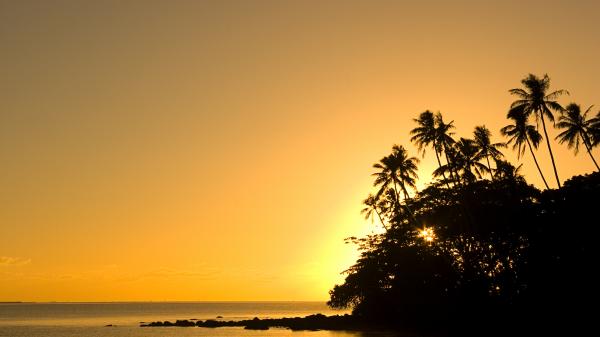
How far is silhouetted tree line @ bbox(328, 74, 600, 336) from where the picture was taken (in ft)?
135

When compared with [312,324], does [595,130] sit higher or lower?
higher

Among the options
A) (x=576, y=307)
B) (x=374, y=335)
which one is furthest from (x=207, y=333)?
(x=576, y=307)

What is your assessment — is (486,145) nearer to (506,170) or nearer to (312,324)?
(506,170)

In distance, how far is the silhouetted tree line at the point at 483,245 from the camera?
4125 cm

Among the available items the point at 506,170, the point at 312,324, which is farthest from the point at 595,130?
the point at 312,324

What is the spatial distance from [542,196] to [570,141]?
289 inches

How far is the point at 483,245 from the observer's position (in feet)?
173

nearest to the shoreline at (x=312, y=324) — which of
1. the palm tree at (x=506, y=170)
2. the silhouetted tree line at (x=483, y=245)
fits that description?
the silhouetted tree line at (x=483, y=245)

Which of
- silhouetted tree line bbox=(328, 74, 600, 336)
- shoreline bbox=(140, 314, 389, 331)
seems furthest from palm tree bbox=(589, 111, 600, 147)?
shoreline bbox=(140, 314, 389, 331)

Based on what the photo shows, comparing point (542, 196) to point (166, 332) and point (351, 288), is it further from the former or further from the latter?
point (166, 332)

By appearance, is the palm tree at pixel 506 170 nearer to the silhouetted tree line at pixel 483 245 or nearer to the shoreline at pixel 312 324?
the silhouetted tree line at pixel 483 245

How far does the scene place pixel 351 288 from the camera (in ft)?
217

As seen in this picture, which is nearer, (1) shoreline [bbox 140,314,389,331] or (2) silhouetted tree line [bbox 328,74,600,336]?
(2) silhouetted tree line [bbox 328,74,600,336]

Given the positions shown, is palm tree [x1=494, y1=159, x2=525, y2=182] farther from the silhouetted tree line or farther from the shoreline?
the shoreline
